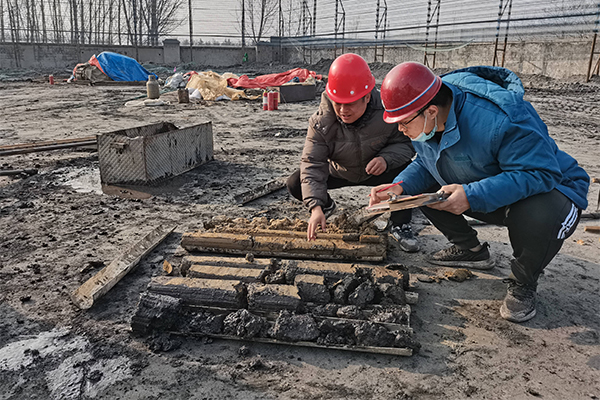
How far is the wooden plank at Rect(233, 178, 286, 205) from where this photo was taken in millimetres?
5016

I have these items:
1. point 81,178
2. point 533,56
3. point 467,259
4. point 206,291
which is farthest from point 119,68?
point 467,259

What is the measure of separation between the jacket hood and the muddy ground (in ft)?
4.34

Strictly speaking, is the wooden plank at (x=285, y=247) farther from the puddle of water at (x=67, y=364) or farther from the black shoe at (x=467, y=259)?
the puddle of water at (x=67, y=364)

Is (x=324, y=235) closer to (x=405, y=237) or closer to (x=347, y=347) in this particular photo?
(x=405, y=237)

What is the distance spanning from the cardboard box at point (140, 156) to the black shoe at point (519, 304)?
416 cm

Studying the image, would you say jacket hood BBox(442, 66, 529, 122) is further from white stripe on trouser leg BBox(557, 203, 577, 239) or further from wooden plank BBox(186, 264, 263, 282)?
wooden plank BBox(186, 264, 263, 282)

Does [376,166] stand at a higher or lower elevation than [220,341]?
higher

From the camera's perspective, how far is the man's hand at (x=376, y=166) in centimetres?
377

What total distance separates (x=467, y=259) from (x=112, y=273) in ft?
8.85

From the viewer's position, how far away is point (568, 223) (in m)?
Result: 2.66

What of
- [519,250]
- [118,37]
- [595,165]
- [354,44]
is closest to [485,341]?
[519,250]

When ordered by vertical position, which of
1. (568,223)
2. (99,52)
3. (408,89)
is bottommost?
(568,223)

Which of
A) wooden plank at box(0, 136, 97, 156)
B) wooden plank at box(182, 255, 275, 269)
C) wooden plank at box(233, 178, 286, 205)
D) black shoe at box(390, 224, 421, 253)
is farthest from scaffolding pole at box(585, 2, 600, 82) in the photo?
wooden plank at box(182, 255, 275, 269)

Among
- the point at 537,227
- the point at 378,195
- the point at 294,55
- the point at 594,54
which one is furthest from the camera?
the point at 294,55
